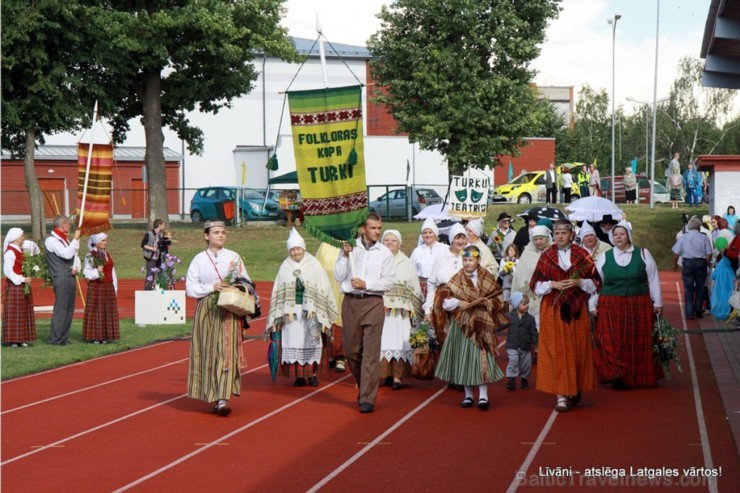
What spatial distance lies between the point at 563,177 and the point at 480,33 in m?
6.58

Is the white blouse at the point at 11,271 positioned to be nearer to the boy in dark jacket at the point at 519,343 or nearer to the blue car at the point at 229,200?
the boy in dark jacket at the point at 519,343

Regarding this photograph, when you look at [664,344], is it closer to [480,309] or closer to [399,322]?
[480,309]

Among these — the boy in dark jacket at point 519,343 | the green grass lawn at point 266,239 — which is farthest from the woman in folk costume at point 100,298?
the green grass lawn at point 266,239

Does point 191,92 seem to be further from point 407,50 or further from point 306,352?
point 306,352

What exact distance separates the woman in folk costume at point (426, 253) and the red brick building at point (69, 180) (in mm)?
38417

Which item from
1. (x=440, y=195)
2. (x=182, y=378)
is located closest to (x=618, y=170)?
(x=440, y=195)

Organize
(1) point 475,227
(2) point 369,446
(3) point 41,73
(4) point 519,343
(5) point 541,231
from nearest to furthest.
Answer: (2) point 369,446 → (4) point 519,343 → (5) point 541,231 → (1) point 475,227 → (3) point 41,73

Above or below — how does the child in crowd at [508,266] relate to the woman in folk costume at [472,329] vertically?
above

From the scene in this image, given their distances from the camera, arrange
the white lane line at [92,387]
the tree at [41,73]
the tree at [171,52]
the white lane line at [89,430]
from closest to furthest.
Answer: the white lane line at [89,430] < the white lane line at [92,387] < the tree at [41,73] < the tree at [171,52]

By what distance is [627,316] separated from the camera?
1323 cm

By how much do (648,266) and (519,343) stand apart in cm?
165

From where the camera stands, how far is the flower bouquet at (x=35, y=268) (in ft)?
60.6

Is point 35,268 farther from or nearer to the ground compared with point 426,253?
nearer to the ground

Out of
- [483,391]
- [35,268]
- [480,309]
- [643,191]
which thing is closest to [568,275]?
[480,309]
